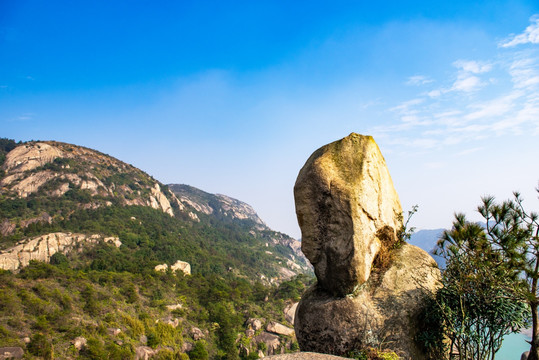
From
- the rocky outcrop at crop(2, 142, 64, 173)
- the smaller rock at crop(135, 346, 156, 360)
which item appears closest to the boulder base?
the smaller rock at crop(135, 346, 156, 360)

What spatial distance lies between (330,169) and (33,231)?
93522 millimetres

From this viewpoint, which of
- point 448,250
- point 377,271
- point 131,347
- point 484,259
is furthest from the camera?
point 131,347

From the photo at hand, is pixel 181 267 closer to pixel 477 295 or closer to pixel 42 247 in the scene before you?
pixel 42 247

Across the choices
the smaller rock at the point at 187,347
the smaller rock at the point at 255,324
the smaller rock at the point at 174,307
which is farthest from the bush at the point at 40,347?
the smaller rock at the point at 255,324

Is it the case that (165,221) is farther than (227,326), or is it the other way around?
Result: (165,221)

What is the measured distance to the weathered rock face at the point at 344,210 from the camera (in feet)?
27.4

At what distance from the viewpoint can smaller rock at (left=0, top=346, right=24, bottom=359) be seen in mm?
25203

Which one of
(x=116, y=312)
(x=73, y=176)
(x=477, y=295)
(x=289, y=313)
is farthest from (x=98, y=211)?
(x=477, y=295)

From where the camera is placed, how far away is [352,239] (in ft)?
27.1

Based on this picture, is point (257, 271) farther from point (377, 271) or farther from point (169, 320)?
point (377, 271)

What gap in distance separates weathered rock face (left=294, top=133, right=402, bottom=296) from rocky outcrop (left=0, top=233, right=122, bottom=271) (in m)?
72.9

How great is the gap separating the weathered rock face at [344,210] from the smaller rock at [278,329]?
149 ft

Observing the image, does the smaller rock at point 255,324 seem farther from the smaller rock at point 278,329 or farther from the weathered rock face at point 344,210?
the weathered rock face at point 344,210

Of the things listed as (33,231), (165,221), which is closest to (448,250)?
(33,231)
